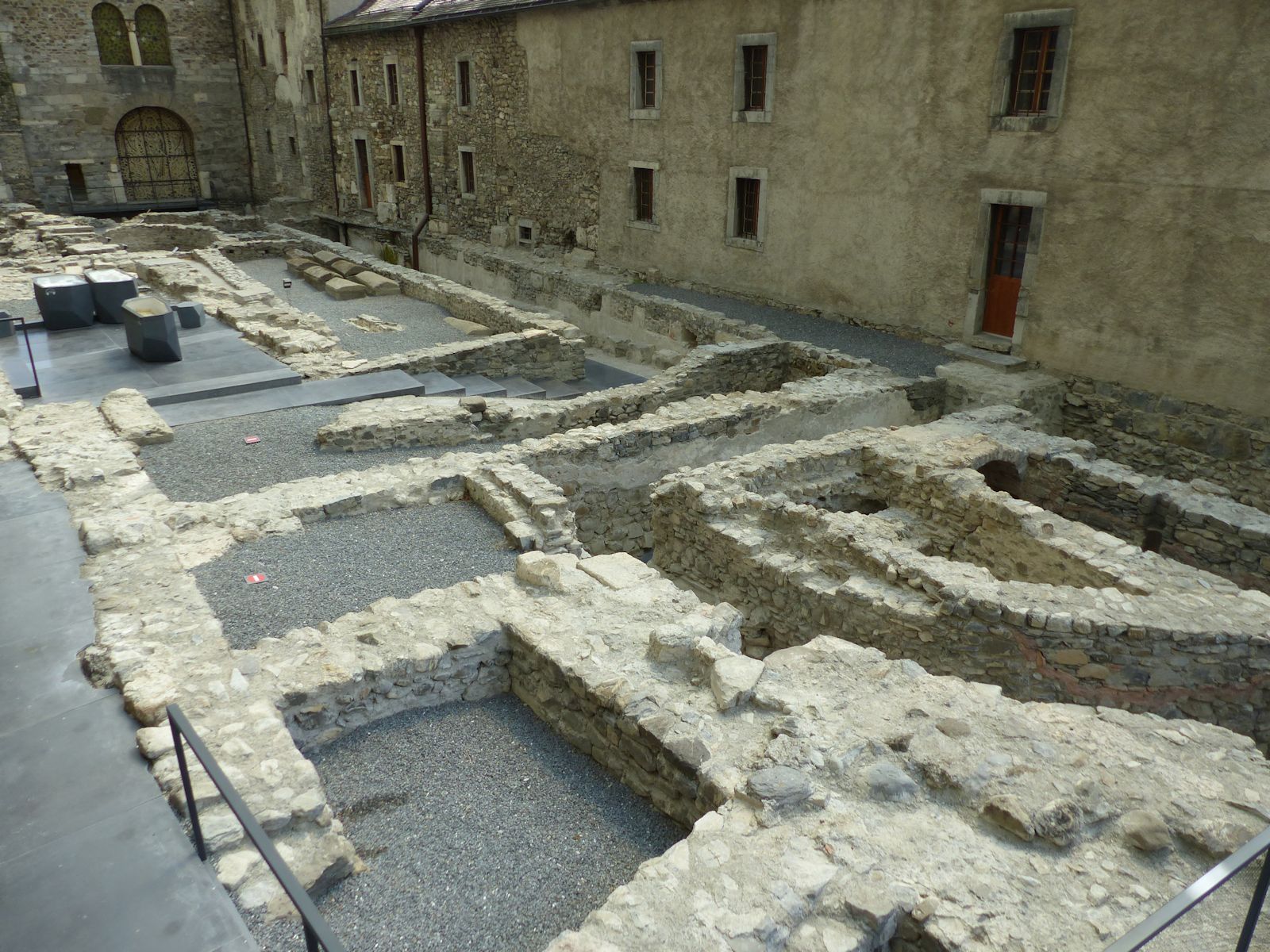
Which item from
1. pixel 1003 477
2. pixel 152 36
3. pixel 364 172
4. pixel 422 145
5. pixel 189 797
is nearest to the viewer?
pixel 189 797

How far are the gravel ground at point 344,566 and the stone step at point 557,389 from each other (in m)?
5.54

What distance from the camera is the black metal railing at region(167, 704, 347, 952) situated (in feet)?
8.35

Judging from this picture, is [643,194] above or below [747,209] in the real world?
above

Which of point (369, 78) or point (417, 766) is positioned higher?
point (369, 78)

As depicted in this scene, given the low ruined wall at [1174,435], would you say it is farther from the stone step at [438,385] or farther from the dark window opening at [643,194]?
the dark window opening at [643,194]

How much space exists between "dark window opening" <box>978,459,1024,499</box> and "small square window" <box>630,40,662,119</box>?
1111 centimetres

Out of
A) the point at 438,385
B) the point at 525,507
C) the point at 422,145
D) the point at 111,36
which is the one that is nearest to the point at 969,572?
the point at 525,507

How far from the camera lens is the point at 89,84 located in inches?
1177

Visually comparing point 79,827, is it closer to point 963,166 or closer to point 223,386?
point 223,386

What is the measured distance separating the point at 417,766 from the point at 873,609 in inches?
156

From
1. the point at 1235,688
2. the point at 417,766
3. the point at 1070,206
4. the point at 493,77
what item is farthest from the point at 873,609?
the point at 493,77

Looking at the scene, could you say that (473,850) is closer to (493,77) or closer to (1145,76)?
(1145,76)

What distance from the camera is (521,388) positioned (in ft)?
44.1

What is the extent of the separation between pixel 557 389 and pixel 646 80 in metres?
8.37
